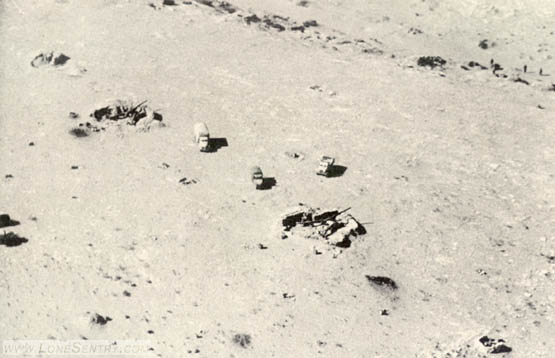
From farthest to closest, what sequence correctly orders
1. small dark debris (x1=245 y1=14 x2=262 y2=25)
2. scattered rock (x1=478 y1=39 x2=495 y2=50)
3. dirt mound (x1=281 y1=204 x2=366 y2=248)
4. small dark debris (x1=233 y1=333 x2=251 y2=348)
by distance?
scattered rock (x1=478 y1=39 x2=495 y2=50) → small dark debris (x1=245 y1=14 x2=262 y2=25) → dirt mound (x1=281 y1=204 x2=366 y2=248) → small dark debris (x1=233 y1=333 x2=251 y2=348)

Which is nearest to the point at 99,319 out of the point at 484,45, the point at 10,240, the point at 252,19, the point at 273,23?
the point at 10,240

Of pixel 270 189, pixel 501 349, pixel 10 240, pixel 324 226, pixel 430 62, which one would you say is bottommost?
pixel 10 240

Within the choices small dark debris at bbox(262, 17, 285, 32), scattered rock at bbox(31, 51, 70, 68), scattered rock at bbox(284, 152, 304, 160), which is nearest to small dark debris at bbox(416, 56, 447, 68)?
small dark debris at bbox(262, 17, 285, 32)

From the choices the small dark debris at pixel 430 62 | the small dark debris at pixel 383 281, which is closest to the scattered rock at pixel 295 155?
the small dark debris at pixel 383 281

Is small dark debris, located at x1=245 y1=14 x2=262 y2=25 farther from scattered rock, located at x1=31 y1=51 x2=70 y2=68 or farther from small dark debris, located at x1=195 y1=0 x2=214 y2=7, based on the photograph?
scattered rock, located at x1=31 y1=51 x2=70 y2=68

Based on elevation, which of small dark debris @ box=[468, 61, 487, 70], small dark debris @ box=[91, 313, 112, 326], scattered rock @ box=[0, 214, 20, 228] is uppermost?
small dark debris @ box=[468, 61, 487, 70]

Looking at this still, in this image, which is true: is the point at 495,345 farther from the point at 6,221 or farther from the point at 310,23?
the point at 310,23
